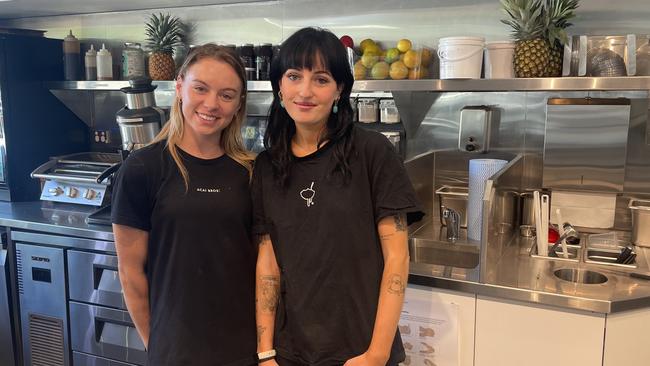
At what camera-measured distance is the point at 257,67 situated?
2.68m

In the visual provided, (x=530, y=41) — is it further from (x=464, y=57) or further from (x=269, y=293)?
(x=269, y=293)

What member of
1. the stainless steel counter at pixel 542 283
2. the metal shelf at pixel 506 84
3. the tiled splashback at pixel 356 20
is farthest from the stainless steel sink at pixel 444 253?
the tiled splashback at pixel 356 20

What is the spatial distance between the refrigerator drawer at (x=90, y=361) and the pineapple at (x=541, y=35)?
1.98 m

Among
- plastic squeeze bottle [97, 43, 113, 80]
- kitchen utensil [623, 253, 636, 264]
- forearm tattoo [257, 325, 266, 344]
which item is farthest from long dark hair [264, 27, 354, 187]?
plastic squeeze bottle [97, 43, 113, 80]

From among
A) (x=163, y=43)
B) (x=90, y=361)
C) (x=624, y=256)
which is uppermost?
(x=163, y=43)

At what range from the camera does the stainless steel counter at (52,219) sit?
98.0 inches

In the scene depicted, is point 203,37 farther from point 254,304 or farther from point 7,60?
point 254,304

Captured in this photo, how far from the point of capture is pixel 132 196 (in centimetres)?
139

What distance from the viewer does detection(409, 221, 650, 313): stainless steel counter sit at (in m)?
1.70

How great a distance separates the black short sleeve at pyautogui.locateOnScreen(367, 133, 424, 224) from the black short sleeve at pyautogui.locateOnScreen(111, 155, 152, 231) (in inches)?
21.3

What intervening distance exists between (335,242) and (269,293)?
0.77 feet

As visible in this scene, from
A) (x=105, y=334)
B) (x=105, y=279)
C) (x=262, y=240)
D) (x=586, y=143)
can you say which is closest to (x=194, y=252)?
(x=262, y=240)

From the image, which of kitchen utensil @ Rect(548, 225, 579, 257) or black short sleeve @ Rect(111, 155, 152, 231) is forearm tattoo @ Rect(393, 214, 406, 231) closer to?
black short sleeve @ Rect(111, 155, 152, 231)

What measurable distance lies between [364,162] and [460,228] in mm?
1199
